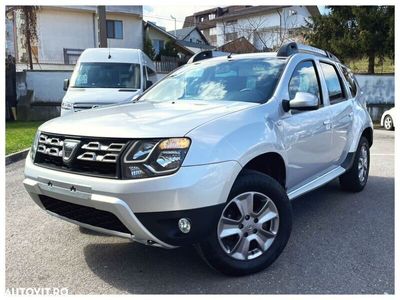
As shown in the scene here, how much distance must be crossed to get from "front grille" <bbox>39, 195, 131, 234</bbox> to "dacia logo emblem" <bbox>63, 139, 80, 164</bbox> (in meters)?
0.33

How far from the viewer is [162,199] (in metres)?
2.66

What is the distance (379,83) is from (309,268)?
17044 mm

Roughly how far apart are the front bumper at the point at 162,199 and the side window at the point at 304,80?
1.47 m

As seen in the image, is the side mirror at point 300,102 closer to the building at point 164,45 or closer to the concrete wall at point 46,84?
the concrete wall at point 46,84

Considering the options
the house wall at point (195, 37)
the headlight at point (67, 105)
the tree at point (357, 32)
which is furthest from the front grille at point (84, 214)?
the house wall at point (195, 37)

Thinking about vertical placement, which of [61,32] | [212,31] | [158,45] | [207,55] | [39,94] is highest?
[212,31]

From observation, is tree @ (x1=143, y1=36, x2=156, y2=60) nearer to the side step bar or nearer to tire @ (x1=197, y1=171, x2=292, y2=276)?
the side step bar

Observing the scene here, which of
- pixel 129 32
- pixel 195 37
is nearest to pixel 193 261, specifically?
pixel 129 32

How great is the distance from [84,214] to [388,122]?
1376 cm

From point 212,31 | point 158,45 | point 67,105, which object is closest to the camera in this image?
point 67,105

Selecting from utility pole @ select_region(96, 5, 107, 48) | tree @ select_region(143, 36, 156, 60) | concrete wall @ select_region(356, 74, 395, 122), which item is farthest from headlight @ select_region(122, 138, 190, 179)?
tree @ select_region(143, 36, 156, 60)

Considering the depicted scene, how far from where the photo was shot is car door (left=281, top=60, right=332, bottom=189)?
12.1 feet

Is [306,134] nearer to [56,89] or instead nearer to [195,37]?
[56,89]

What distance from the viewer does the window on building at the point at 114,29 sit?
96.1ft
